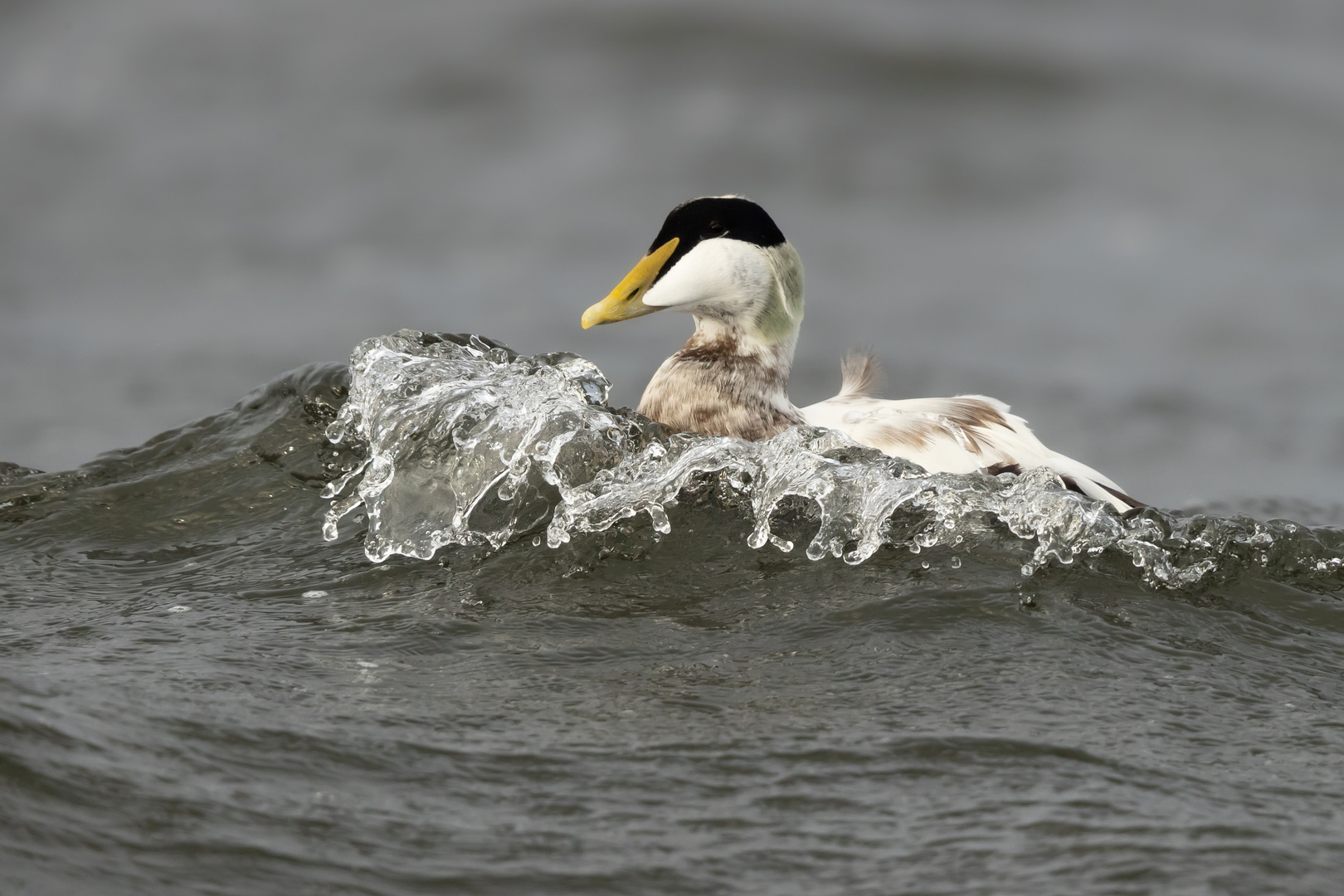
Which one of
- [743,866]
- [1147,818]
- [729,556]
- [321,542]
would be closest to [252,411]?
[321,542]

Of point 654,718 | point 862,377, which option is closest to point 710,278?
point 862,377

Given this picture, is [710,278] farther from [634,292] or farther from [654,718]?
[654,718]

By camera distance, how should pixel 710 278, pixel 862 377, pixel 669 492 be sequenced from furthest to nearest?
pixel 862 377 < pixel 710 278 < pixel 669 492

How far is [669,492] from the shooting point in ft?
12.4

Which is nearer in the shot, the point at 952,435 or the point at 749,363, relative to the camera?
the point at 952,435

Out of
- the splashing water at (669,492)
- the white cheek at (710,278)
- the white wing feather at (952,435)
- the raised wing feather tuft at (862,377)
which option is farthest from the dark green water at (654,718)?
the raised wing feather tuft at (862,377)

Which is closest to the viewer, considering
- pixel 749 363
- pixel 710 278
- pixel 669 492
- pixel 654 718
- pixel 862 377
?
pixel 654 718

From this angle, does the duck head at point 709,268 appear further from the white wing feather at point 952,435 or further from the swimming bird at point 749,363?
the white wing feather at point 952,435

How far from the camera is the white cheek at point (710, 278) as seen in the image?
170 inches

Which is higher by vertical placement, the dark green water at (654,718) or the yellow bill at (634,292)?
the yellow bill at (634,292)

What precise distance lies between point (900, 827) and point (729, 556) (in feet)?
4.45

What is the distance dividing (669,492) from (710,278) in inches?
34.9

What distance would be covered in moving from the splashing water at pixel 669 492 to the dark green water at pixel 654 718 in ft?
0.24

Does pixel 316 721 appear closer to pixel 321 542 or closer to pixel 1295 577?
pixel 321 542
